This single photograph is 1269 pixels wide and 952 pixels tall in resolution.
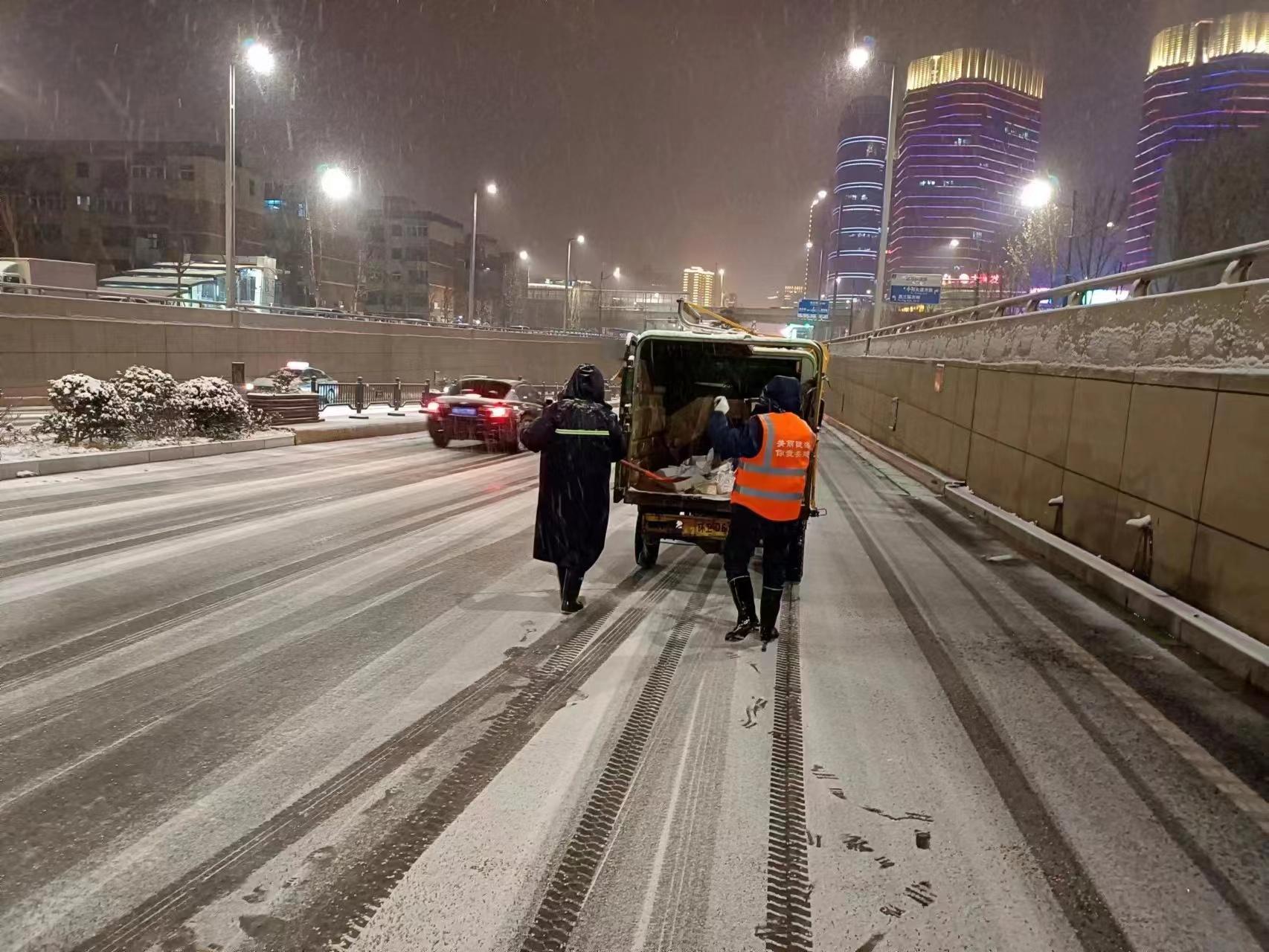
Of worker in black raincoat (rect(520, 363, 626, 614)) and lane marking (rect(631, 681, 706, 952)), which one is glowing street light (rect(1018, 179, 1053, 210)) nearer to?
worker in black raincoat (rect(520, 363, 626, 614))

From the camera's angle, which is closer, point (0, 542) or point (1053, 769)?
point (1053, 769)

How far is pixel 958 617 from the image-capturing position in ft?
21.7

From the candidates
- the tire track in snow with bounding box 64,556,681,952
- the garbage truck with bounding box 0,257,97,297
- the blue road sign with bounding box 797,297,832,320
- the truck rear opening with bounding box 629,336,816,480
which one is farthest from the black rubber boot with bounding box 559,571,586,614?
the blue road sign with bounding box 797,297,832,320

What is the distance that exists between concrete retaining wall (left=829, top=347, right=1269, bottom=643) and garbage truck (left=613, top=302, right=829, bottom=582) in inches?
113

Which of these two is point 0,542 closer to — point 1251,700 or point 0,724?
point 0,724

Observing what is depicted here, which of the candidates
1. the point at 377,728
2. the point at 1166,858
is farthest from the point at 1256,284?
the point at 377,728

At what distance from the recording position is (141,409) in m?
14.5

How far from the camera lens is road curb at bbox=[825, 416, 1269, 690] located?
5297mm

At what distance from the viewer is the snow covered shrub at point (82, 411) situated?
13266 millimetres

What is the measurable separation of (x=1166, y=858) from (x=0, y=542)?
947 centimetres

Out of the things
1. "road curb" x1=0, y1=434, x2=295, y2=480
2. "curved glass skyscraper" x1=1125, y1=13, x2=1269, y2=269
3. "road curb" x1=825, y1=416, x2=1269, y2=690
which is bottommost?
"road curb" x1=0, y1=434, x2=295, y2=480

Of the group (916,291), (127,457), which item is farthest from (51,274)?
(916,291)

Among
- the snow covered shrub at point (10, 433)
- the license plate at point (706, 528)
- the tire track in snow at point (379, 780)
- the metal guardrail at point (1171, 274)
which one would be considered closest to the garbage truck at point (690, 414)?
the license plate at point (706, 528)

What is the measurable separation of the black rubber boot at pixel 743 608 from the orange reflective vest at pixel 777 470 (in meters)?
0.61
